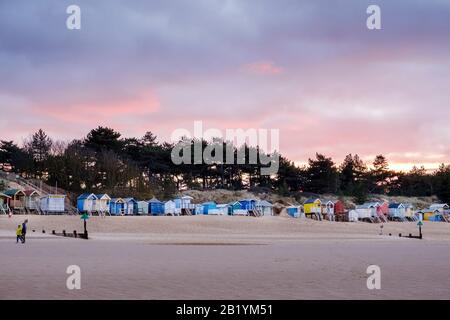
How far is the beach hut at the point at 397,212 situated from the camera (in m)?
90.4

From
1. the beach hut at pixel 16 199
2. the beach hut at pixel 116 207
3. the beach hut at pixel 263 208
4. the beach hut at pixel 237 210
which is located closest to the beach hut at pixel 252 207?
the beach hut at pixel 263 208

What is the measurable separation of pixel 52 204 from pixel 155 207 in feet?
52.0

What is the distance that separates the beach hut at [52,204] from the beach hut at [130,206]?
955 cm

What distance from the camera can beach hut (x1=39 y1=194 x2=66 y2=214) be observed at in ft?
212

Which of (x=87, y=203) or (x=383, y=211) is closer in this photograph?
(x=87, y=203)

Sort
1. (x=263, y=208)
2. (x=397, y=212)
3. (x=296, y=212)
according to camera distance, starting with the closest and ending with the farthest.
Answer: (x=296, y=212), (x=263, y=208), (x=397, y=212)

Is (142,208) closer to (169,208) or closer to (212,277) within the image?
(169,208)

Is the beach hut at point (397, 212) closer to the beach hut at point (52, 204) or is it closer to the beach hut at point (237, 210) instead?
the beach hut at point (237, 210)

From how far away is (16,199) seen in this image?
216 ft

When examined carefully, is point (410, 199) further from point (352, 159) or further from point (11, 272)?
point (11, 272)

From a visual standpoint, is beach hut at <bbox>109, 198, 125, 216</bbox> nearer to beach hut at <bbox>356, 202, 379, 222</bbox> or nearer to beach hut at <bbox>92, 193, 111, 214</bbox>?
beach hut at <bbox>92, 193, 111, 214</bbox>

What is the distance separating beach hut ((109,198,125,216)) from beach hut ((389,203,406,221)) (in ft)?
157

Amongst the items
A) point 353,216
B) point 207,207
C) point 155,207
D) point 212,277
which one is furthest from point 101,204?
point 212,277
